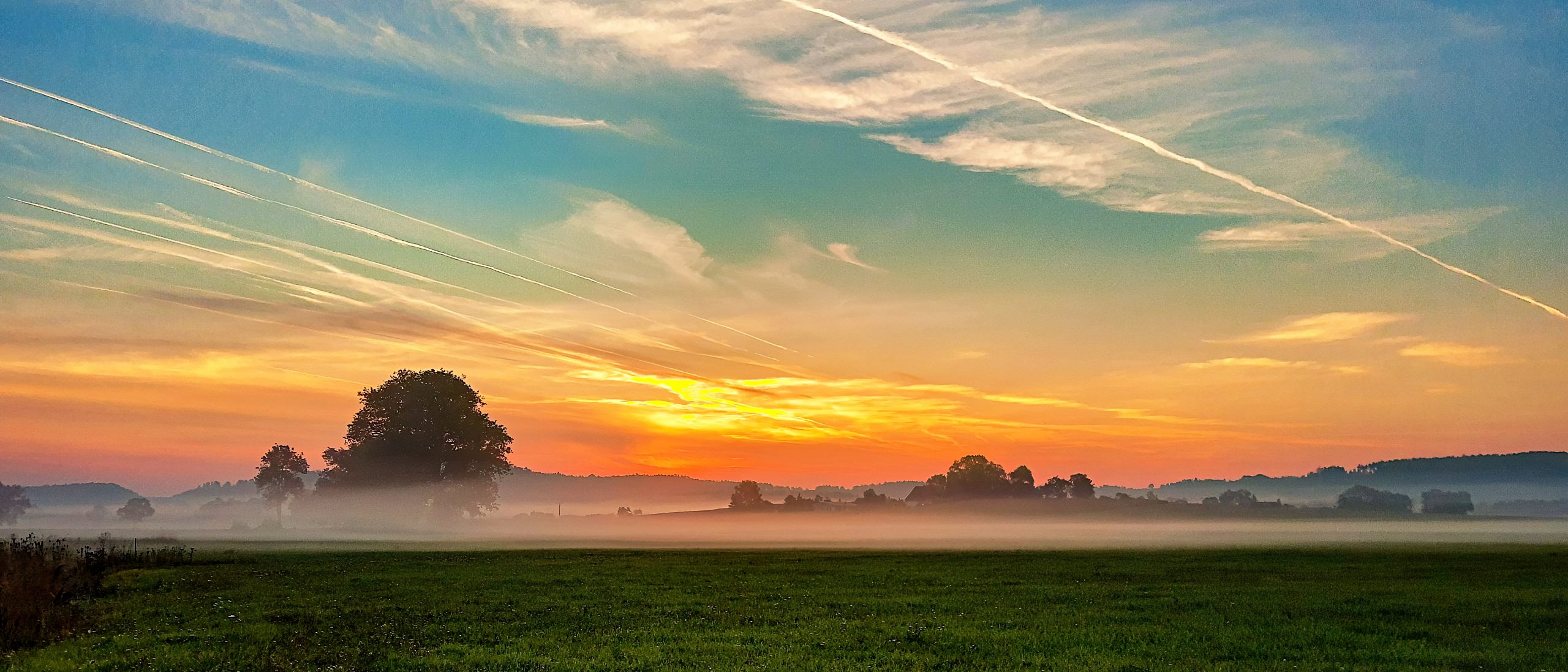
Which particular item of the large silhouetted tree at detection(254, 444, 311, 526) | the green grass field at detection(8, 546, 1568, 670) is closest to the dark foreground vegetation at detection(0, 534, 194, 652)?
the green grass field at detection(8, 546, 1568, 670)

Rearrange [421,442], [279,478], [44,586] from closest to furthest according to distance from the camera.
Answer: [44,586] < [421,442] < [279,478]

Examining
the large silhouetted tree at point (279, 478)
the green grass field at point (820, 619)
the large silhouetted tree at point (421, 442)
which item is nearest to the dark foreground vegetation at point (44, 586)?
the green grass field at point (820, 619)

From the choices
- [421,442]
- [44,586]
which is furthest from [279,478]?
[44,586]

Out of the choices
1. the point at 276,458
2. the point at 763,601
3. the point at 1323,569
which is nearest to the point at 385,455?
the point at 276,458

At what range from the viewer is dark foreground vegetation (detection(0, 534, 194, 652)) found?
21.8 metres

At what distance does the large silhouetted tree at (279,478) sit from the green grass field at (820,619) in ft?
375

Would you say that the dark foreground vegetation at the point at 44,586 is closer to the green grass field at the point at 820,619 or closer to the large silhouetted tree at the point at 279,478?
the green grass field at the point at 820,619

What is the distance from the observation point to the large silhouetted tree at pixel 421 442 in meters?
105

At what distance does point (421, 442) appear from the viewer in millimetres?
104438

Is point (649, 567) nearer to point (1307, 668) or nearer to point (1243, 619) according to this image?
point (1243, 619)

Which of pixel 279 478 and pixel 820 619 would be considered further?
pixel 279 478

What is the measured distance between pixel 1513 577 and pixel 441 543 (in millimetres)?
76121

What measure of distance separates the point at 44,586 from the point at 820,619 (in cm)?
2291

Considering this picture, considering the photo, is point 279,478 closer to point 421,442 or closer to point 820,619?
point 421,442
